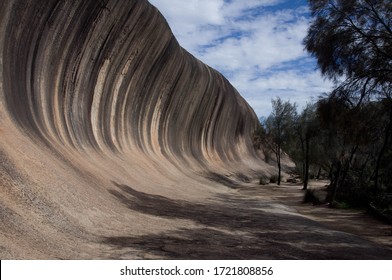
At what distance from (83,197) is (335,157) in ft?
60.7

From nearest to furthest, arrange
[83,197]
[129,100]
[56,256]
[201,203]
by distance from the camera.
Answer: [56,256] → [83,197] → [201,203] → [129,100]

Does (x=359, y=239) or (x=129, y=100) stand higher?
(x=129, y=100)

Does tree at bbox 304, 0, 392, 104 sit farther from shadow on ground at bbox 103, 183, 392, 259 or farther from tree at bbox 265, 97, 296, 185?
tree at bbox 265, 97, 296, 185

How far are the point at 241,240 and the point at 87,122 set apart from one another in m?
11.7

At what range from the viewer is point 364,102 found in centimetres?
1351

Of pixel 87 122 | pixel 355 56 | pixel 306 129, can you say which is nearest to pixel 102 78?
pixel 87 122

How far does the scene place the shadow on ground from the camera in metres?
7.95

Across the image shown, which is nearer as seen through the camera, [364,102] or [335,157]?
[364,102]

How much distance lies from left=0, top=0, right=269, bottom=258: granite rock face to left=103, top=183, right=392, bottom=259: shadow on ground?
71cm

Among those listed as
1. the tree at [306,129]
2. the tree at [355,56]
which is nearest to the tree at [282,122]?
the tree at [306,129]

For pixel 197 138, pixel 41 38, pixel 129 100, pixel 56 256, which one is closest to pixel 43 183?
pixel 56 256

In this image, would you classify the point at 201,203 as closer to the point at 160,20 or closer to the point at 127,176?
the point at 127,176

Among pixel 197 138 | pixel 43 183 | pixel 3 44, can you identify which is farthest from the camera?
pixel 197 138

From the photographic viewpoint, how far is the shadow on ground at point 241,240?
26.1ft
